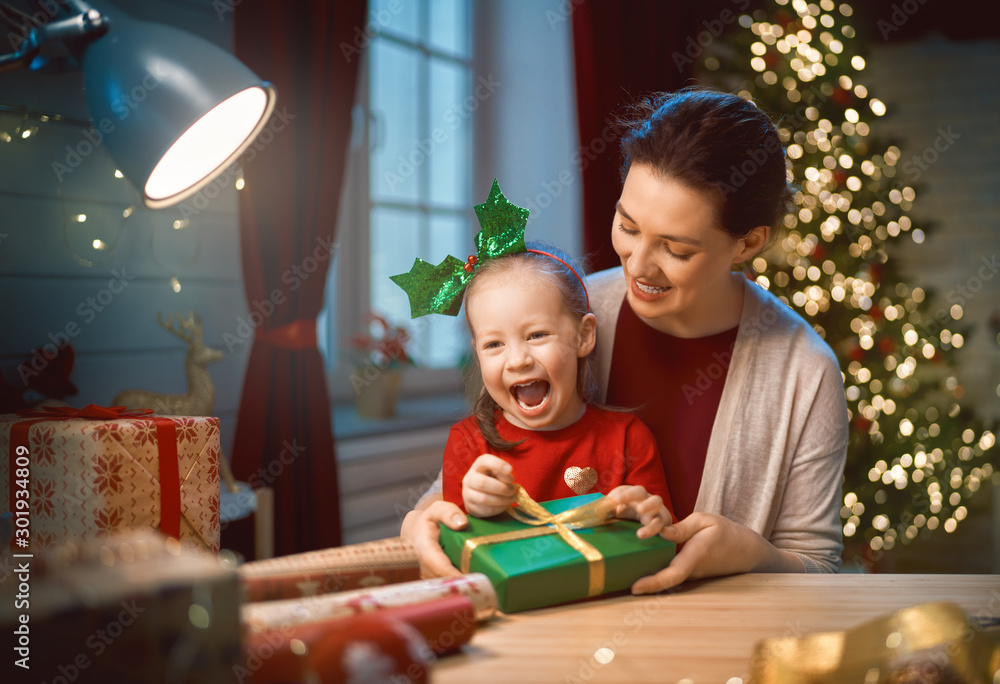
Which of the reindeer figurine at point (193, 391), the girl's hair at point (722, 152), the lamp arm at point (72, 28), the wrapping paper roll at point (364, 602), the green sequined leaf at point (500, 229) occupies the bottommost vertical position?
the reindeer figurine at point (193, 391)

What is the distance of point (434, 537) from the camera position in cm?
99

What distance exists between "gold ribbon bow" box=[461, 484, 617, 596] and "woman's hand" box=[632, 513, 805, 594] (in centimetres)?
8

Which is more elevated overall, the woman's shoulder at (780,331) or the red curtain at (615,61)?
the red curtain at (615,61)

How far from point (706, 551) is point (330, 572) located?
48 centimetres

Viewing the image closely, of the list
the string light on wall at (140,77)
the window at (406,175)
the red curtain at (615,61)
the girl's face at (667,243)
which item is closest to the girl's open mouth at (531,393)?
the girl's face at (667,243)

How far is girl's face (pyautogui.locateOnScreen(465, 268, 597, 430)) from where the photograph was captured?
45.3 inches

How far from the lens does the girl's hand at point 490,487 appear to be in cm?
94

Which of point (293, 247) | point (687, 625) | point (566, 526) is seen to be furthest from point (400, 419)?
point (687, 625)

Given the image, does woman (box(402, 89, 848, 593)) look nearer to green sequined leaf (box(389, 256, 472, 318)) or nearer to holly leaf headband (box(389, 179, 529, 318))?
holly leaf headband (box(389, 179, 529, 318))

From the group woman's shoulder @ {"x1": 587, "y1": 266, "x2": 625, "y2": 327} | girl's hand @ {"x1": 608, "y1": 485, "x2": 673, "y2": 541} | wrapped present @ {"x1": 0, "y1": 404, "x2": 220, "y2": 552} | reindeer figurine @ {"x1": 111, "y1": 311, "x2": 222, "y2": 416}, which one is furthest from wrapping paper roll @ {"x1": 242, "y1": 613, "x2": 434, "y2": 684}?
reindeer figurine @ {"x1": 111, "y1": 311, "x2": 222, "y2": 416}

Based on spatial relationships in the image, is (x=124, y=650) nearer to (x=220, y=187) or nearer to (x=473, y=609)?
(x=473, y=609)

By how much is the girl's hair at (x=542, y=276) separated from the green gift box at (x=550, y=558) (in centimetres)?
29

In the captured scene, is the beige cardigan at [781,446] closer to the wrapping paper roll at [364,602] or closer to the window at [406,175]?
the wrapping paper roll at [364,602]

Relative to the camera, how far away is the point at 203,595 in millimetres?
526
